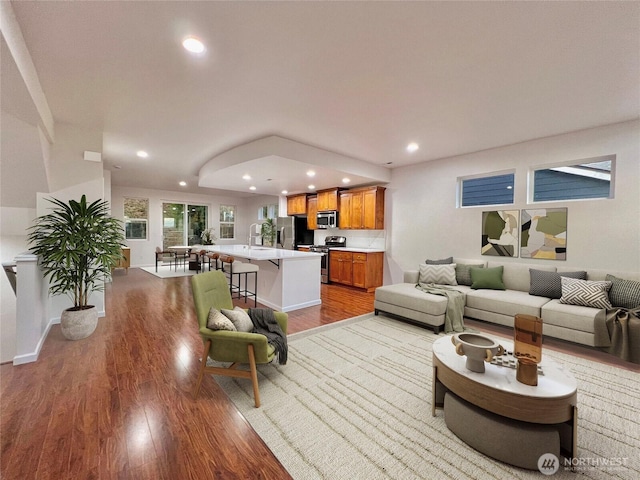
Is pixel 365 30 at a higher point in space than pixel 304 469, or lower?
higher

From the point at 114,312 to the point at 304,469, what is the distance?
4175 mm


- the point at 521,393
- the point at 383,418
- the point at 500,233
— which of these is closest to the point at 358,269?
the point at 500,233

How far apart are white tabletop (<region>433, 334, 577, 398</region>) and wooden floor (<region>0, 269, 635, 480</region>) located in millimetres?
1272

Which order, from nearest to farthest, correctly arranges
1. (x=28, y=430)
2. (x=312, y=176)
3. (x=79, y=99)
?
(x=28, y=430) → (x=79, y=99) → (x=312, y=176)

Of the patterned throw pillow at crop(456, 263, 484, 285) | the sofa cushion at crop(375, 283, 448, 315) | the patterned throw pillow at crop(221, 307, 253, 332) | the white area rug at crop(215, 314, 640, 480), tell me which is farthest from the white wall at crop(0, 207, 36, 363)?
the patterned throw pillow at crop(456, 263, 484, 285)

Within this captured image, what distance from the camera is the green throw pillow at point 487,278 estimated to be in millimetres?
4062

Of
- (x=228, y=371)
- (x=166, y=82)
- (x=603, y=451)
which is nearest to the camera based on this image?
(x=603, y=451)

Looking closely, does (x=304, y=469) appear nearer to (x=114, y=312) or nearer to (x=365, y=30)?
(x=365, y=30)

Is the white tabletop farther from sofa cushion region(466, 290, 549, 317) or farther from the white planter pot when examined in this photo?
the white planter pot

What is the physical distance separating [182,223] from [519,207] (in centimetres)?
1012

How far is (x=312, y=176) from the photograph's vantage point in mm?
5531

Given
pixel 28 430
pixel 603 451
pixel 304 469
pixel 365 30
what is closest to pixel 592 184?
pixel 603 451

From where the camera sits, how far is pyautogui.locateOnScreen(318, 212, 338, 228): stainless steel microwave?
22.8ft

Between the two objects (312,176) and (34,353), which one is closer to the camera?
(34,353)
